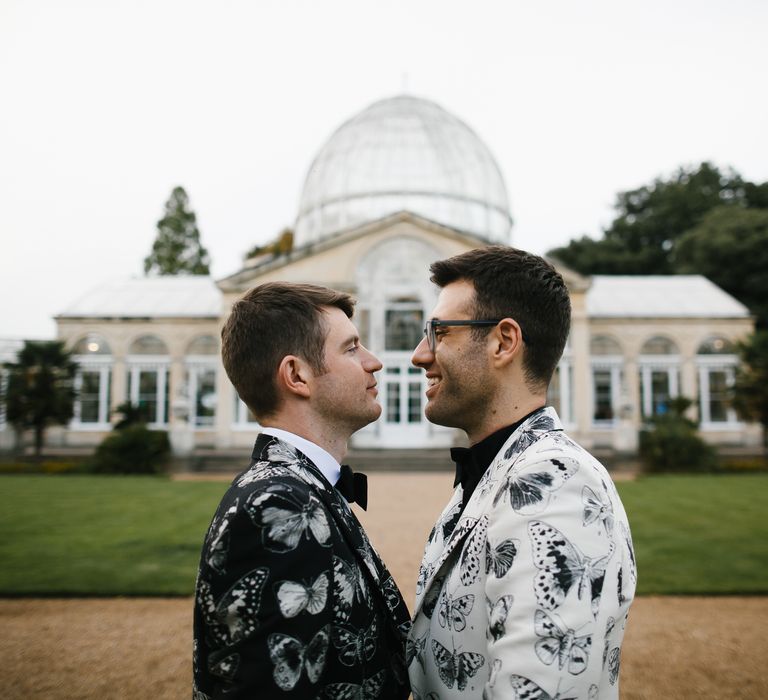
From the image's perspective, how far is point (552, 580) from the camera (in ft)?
4.97

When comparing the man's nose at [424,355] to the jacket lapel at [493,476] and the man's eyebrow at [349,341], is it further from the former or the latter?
the jacket lapel at [493,476]

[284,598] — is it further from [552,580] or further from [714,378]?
[714,378]

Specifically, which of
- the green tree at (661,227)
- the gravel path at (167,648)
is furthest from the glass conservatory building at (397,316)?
the green tree at (661,227)

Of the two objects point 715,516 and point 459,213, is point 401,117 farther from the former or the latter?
point 715,516

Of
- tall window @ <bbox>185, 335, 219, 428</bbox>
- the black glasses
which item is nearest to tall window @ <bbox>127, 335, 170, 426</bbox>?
tall window @ <bbox>185, 335, 219, 428</bbox>

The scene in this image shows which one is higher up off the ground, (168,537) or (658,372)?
(658,372)

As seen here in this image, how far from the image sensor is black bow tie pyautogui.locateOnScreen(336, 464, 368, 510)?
2.34 m

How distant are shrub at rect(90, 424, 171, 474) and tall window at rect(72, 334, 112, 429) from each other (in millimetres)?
9238

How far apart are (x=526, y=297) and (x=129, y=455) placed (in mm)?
19283

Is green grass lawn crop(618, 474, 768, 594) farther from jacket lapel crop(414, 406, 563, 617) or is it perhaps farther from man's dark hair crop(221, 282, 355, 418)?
man's dark hair crop(221, 282, 355, 418)

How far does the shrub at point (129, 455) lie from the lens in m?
19.0

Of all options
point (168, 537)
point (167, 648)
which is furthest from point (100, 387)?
point (167, 648)

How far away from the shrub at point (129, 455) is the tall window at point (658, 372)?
2081cm

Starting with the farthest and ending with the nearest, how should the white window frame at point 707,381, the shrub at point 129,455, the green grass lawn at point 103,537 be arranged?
1. the white window frame at point 707,381
2. the shrub at point 129,455
3. the green grass lawn at point 103,537
